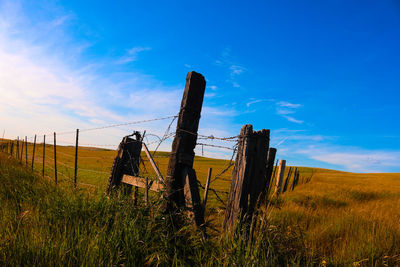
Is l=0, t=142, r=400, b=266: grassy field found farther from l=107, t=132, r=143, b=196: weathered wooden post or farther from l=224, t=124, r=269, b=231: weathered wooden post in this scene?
l=107, t=132, r=143, b=196: weathered wooden post

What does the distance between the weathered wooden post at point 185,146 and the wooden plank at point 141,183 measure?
24 cm

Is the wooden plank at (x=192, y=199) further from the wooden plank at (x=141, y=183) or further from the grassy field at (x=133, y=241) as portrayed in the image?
the wooden plank at (x=141, y=183)

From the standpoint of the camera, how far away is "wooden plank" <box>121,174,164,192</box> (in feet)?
11.7

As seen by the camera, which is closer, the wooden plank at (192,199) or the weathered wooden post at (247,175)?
the weathered wooden post at (247,175)

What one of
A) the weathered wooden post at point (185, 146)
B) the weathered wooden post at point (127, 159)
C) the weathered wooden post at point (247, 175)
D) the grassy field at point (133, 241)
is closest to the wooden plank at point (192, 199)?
the weathered wooden post at point (185, 146)

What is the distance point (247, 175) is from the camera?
2760mm

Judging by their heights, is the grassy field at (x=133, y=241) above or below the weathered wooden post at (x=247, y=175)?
below

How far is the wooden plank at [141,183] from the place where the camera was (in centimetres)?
358

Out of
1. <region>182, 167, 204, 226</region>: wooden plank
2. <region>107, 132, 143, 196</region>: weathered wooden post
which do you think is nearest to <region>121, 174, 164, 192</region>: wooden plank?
<region>107, 132, 143, 196</region>: weathered wooden post

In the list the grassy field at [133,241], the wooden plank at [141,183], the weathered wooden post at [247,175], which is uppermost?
the weathered wooden post at [247,175]

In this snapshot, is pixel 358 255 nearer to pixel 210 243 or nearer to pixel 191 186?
pixel 210 243

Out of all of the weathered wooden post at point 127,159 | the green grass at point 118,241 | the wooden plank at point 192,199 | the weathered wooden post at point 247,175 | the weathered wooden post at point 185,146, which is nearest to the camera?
the green grass at point 118,241

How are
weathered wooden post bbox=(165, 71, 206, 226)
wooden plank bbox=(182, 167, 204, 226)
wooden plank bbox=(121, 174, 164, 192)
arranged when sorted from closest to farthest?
wooden plank bbox=(182, 167, 204, 226) < weathered wooden post bbox=(165, 71, 206, 226) < wooden plank bbox=(121, 174, 164, 192)

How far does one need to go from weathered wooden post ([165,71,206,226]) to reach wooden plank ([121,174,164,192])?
9.4 inches
